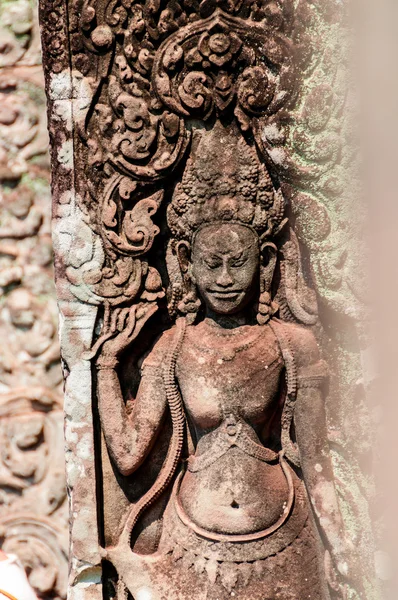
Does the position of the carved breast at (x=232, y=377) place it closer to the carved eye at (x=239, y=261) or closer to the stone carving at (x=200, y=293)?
the stone carving at (x=200, y=293)

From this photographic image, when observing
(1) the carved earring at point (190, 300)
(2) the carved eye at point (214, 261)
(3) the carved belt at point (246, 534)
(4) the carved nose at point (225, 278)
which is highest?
(2) the carved eye at point (214, 261)

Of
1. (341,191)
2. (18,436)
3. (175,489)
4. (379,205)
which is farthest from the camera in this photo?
(18,436)

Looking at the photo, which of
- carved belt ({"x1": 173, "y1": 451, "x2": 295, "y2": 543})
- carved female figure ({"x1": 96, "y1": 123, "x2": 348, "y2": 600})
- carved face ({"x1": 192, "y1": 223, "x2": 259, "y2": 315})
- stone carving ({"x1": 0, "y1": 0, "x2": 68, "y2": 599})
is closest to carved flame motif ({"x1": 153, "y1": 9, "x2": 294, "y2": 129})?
carved female figure ({"x1": 96, "y1": 123, "x2": 348, "y2": 600})

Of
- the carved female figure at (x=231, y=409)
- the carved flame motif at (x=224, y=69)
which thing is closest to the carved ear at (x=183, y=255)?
the carved female figure at (x=231, y=409)

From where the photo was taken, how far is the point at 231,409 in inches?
114

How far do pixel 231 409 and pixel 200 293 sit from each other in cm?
35

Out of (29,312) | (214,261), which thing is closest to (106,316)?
(214,261)

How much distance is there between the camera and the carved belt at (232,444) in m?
2.90

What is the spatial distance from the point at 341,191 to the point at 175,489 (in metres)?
0.99

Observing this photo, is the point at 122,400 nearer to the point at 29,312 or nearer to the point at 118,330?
the point at 118,330

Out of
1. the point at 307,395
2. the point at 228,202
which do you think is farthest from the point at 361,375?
the point at 228,202

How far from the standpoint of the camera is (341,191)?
2.78 meters

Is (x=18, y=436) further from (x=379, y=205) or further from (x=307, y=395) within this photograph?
(x=379, y=205)

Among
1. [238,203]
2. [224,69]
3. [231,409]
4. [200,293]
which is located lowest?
[231,409]
